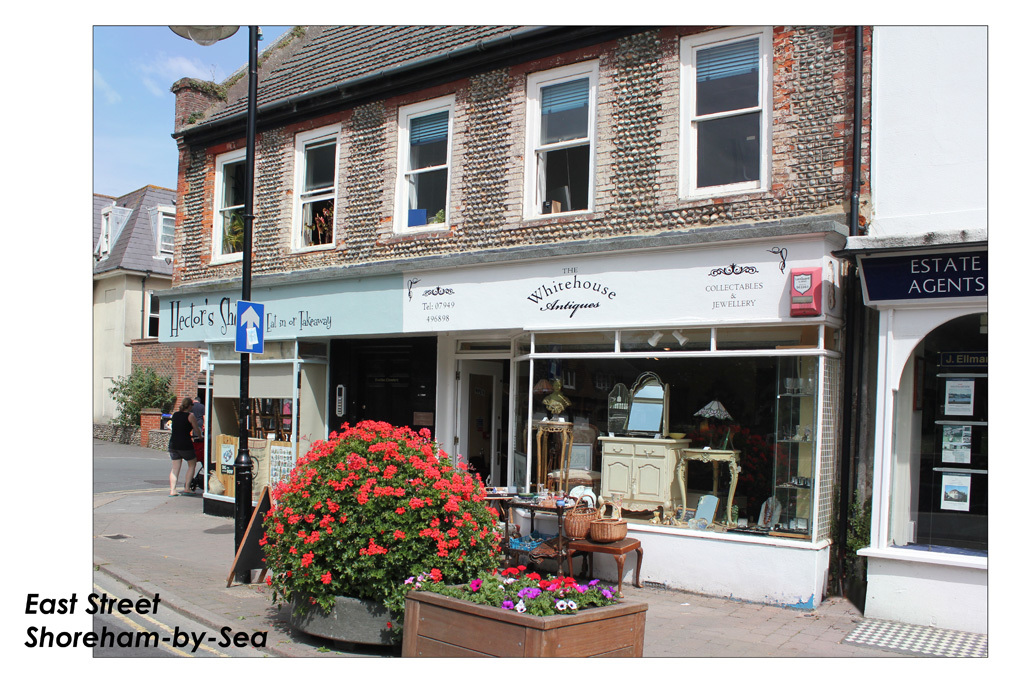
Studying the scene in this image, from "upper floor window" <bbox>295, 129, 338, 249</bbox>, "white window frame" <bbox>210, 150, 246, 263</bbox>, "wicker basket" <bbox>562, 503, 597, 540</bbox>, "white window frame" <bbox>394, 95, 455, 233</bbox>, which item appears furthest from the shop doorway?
"white window frame" <bbox>210, 150, 246, 263</bbox>

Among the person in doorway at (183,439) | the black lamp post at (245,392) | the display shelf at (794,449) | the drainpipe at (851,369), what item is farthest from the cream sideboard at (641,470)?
the person in doorway at (183,439)

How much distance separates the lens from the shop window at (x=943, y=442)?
25.5 feet

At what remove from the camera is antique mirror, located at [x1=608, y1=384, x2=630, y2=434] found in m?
9.59

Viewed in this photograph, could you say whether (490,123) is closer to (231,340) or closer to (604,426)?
(604,426)

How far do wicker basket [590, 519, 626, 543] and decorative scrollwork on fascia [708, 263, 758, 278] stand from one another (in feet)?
8.97

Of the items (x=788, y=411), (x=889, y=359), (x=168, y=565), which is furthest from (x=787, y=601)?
(x=168, y=565)

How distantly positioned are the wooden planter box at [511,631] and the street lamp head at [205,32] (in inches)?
228

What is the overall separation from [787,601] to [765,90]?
5.18 m

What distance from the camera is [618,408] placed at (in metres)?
9.65

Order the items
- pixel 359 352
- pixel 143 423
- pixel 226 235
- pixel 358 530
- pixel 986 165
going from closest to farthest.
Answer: pixel 358 530 → pixel 986 165 → pixel 359 352 → pixel 226 235 → pixel 143 423

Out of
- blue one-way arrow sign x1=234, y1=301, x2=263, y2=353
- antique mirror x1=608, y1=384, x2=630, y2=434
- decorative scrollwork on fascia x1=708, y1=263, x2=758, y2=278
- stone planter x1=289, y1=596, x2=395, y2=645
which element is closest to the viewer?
stone planter x1=289, y1=596, x2=395, y2=645

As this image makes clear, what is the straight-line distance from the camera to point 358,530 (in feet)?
20.6

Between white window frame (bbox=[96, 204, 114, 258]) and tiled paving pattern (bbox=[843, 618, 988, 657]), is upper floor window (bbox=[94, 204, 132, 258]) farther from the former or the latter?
tiled paving pattern (bbox=[843, 618, 988, 657])

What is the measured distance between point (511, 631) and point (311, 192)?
31.2 feet
